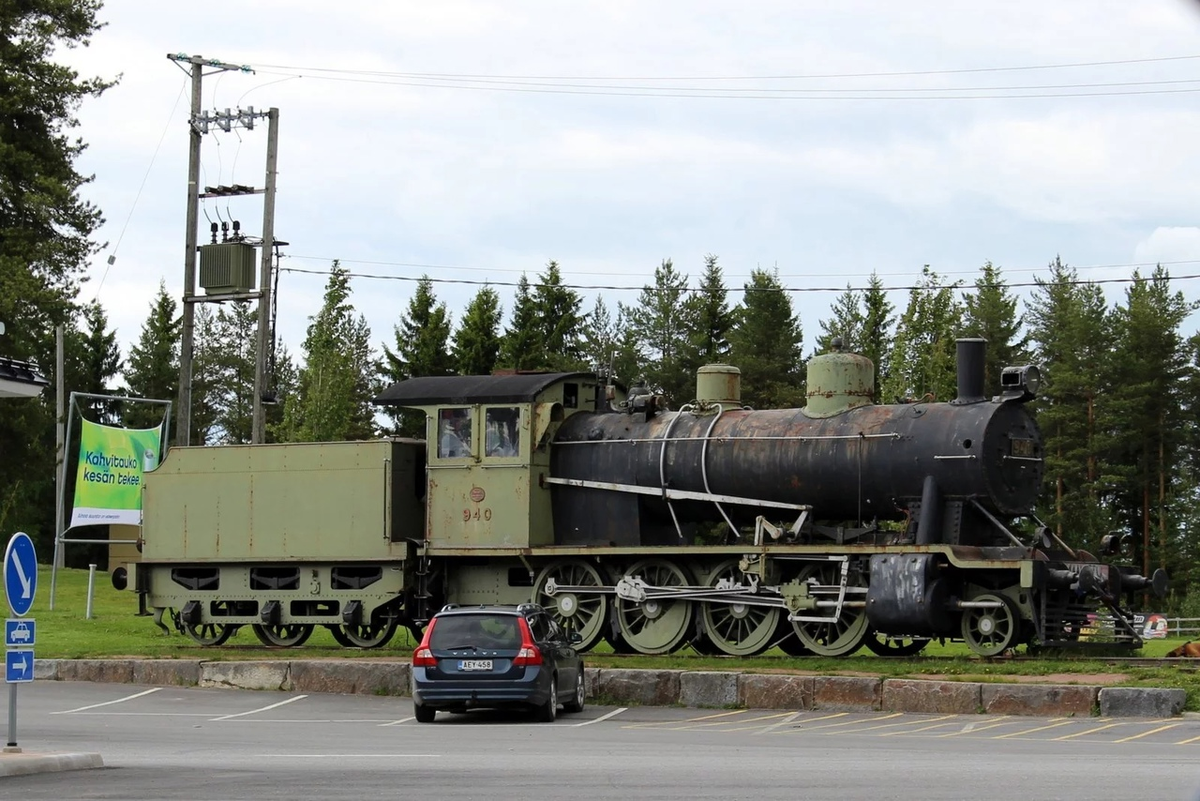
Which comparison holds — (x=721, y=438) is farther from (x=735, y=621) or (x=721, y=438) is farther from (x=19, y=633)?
(x=19, y=633)

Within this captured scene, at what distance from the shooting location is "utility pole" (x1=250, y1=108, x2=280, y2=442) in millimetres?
30469

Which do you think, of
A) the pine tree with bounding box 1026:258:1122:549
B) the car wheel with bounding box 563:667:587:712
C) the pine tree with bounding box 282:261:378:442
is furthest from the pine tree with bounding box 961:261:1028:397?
the car wheel with bounding box 563:667:587:712

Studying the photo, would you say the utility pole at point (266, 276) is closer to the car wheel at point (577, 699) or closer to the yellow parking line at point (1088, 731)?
the car wheel at point (577, 699)

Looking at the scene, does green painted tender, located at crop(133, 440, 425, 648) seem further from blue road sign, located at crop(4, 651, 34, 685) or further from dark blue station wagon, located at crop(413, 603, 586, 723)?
blue road sign, located at crop(4, 651, 34, 685)

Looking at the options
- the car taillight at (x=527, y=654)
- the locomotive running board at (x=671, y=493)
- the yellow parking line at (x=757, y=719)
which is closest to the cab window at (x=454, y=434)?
the locomotive running board at (x=671, y=493)

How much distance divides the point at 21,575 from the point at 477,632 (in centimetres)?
524

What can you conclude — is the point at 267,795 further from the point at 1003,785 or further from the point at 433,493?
the point at 433,493

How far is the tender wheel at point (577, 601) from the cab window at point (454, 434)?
7.16 feet

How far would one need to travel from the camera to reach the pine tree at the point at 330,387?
52631 mm

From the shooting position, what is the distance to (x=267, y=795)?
1074 cm

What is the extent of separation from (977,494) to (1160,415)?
41520 mm

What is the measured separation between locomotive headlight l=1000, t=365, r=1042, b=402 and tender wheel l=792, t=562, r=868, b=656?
3.12 meters

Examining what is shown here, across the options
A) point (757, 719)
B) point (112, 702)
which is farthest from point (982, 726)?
point (112, 702)

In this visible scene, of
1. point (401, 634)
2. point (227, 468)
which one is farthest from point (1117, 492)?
point (227, 468)
